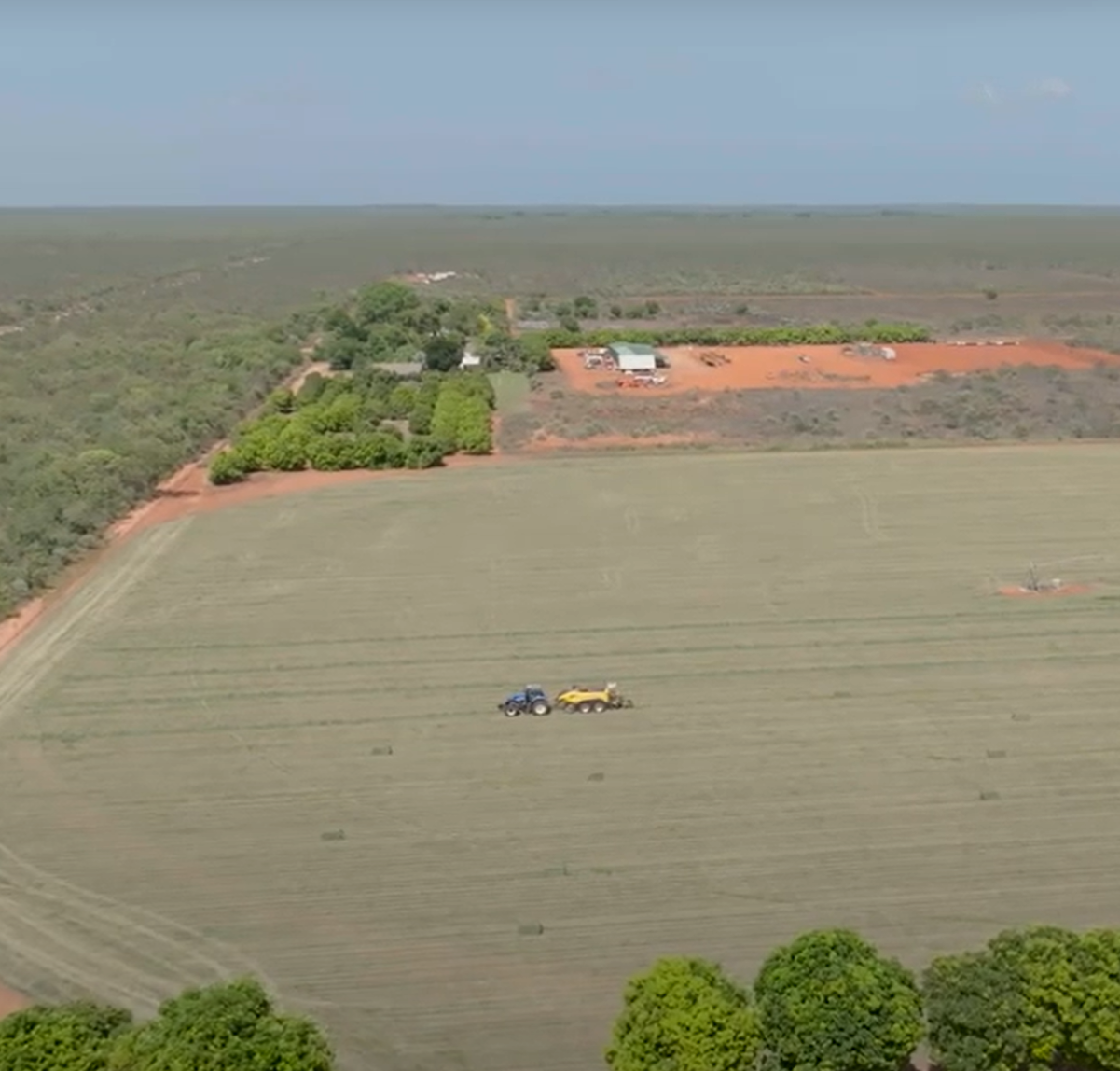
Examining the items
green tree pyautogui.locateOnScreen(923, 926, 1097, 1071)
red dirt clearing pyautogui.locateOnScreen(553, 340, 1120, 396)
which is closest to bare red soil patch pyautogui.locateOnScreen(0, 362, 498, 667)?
red dirt clearing pyautogui.locateOnScreen(553, 340, 1120, 396)

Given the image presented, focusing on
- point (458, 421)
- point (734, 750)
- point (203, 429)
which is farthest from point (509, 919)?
point (203, 429)

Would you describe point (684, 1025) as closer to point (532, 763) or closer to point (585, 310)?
point (532, 763)

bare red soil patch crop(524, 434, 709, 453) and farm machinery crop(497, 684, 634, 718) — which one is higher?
bare red soil patch crop(524, 434, 709, 453)

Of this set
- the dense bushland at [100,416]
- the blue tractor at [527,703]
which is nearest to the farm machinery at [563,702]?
the blue tractor at [527,703]

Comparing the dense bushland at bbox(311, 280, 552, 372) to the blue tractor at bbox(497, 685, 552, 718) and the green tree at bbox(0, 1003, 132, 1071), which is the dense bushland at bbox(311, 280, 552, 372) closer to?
the blue tractor at bbox(497, 685, 552, 718)

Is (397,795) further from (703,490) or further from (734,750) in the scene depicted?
(703,490)

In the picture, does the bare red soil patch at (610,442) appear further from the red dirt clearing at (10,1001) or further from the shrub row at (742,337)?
the red dirt clearing at (10,1001)
